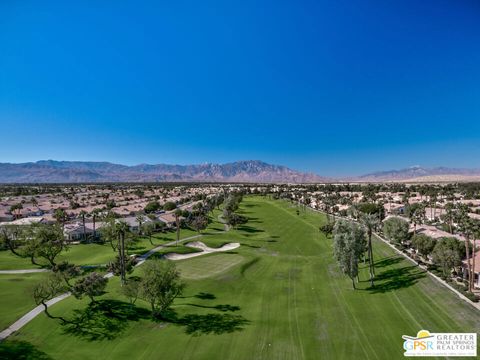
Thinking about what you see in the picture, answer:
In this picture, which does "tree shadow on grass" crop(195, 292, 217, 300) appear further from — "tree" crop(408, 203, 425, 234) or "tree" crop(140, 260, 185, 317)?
"tree" crop(408, 203, 425, 234)

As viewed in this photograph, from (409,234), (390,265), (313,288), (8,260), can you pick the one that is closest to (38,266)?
(8,260)

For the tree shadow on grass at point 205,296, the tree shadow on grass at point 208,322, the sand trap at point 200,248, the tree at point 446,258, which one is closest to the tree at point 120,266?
the tree shadow on grass at point 205,296

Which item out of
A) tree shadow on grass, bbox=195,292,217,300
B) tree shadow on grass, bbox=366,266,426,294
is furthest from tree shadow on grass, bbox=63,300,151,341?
tree shadow on grass, bbox=366,266,426,294

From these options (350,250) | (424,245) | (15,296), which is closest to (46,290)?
(15,296)

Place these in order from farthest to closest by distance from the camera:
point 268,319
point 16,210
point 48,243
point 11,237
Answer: point 16,210
point 11,237
point 48,243
point 268,319

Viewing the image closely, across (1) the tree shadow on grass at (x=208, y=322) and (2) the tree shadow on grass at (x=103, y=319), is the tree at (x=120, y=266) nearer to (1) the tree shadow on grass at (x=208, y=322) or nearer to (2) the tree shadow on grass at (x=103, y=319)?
(2) the tree shadow on grass at (x=103, y=319)

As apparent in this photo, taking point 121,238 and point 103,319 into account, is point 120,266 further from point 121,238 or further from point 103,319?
point 103,319
